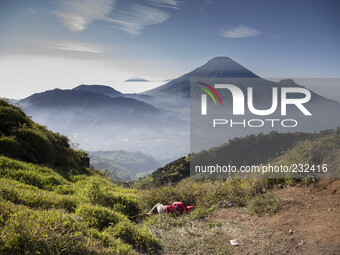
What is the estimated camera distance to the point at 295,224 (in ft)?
15.2

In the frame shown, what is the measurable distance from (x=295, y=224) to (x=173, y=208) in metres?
2.56

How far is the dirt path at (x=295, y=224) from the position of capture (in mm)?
4012

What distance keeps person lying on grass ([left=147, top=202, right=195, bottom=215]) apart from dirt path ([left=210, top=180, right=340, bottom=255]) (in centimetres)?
70

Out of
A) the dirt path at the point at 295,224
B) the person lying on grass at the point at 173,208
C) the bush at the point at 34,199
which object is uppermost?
the bush at the point at 34,199

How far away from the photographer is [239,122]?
8.73 metres

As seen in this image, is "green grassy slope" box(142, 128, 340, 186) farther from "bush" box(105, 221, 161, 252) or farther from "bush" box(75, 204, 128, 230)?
"bush" box(105, 221, 161, 252)

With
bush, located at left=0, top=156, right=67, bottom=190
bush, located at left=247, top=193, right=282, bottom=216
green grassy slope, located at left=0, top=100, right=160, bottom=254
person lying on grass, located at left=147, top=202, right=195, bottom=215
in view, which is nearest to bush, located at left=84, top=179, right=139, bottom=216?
green grassy slope, located at left=0, top=100, right=160, bottom=254

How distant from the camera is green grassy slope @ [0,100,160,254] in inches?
122

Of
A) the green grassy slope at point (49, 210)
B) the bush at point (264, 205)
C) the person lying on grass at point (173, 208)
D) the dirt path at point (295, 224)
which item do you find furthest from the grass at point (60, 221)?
the bush at point (264, 205)

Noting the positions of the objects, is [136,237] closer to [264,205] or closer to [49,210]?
[49,210]

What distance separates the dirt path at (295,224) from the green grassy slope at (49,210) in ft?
5.52

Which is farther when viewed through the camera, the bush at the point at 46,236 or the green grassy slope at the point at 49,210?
the green grassy slope at the point at 49,210

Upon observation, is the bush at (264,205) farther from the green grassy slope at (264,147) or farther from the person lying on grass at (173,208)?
the green grassy slope at (264,147)

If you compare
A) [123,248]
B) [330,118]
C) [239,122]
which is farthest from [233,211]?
[330,118]
